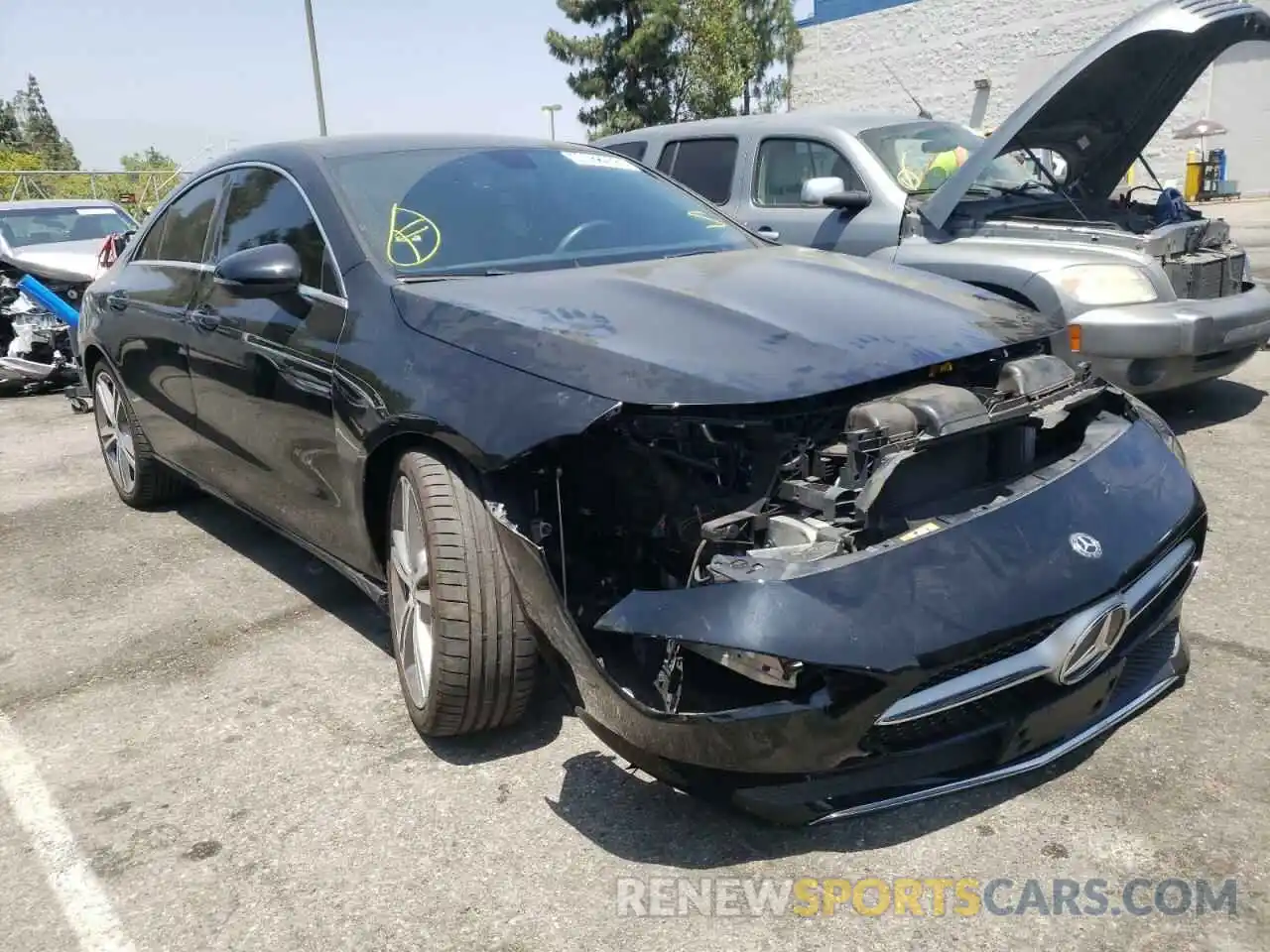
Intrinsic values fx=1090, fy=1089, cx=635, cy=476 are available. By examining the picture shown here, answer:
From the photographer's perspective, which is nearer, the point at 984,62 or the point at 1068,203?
the point at 1068,203

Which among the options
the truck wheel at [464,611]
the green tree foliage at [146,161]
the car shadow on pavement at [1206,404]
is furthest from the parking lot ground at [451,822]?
the green tree foliage at [146,161]

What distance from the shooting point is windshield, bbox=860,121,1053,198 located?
6207 millimetres

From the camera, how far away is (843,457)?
246 cm

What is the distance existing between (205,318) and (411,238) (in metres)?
1.06

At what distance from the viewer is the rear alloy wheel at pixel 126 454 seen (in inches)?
199

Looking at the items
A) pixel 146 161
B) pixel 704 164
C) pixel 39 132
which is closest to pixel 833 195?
pixel 704 164

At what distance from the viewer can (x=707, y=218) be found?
4.04 m

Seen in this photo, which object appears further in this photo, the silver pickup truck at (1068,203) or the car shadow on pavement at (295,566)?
the silver pickup truck at (1068,203)

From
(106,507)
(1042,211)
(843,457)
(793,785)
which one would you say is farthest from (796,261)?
(106,507)

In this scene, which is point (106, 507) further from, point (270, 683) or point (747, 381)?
point (747, 381)

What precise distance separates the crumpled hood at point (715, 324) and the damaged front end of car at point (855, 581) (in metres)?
0.07

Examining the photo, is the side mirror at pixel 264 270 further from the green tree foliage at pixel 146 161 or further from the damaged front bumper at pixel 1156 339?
the green tree foliage at pixel 146 161

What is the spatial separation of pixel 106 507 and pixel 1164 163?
29.2 m

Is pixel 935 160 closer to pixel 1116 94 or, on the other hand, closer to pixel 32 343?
pixel 1116 94
